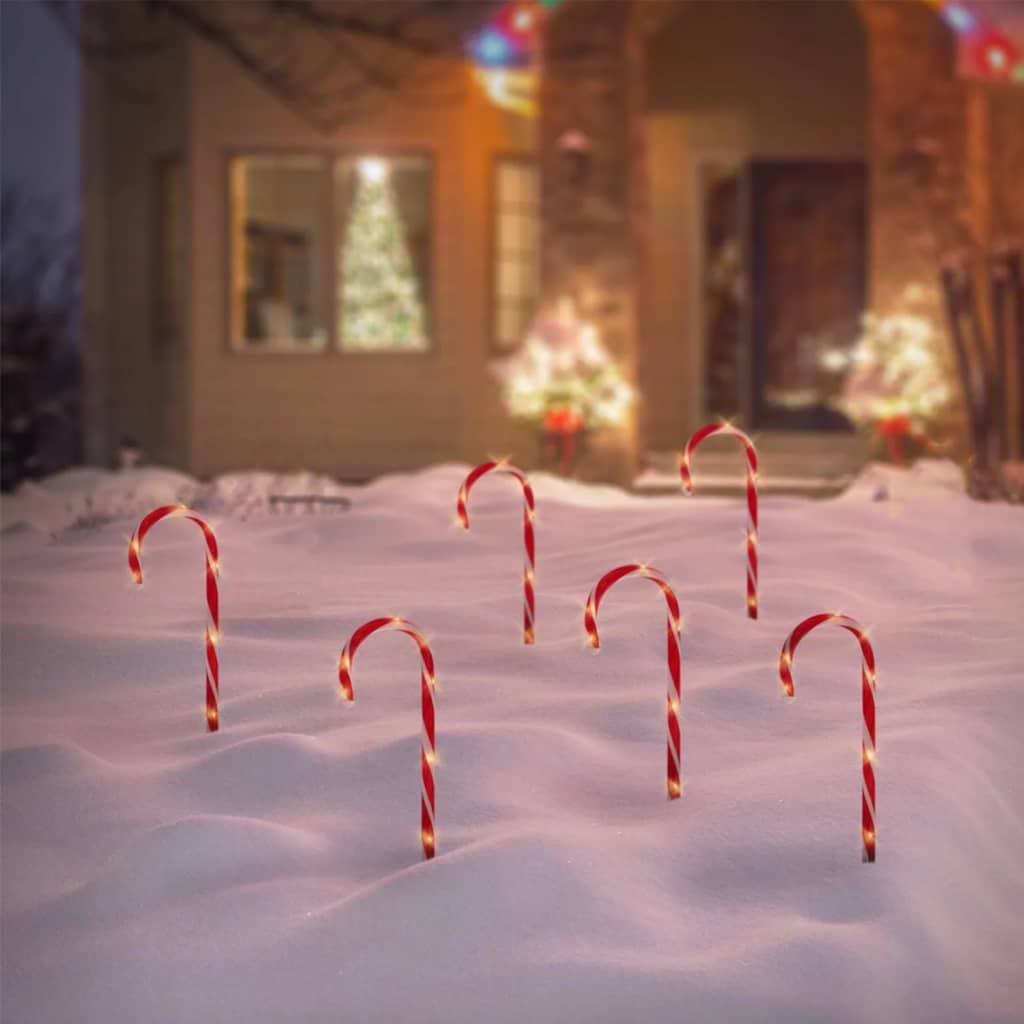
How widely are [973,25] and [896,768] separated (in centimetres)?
954

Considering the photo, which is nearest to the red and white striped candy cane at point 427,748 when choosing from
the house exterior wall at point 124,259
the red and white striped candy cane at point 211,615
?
the red and white striped candy cane at point 211,615

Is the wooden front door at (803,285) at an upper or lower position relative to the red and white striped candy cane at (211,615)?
upper

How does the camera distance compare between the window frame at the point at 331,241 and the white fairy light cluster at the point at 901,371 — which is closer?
the white fairy light cluster at the point at 901,371

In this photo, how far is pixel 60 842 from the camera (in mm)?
4984

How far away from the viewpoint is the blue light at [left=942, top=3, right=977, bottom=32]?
1312 cm

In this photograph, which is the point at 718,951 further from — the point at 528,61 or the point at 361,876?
the point at 528,61

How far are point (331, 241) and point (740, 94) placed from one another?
364 centimetres

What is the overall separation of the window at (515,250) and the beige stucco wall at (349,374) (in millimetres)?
294

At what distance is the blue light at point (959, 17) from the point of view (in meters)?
13.1

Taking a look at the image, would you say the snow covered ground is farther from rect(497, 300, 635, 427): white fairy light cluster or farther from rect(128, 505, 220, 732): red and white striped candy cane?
rect(497, 300, 635, 427): white fairy light cluster

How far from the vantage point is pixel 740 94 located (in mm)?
15016

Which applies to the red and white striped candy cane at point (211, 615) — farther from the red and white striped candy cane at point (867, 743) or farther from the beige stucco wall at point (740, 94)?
the beige stucco wall at point (740, 94)

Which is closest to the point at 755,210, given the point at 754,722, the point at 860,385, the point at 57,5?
the point at 860,385

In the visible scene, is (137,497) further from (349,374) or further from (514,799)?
(514,799)
